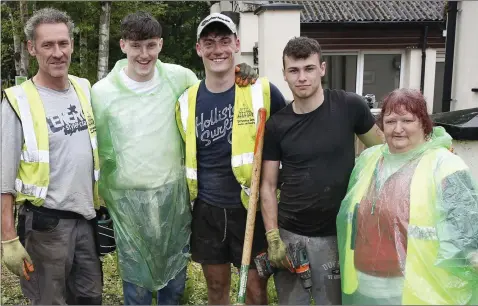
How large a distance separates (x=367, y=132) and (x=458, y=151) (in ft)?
3.04

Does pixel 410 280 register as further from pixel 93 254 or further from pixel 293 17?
pixel 293 17

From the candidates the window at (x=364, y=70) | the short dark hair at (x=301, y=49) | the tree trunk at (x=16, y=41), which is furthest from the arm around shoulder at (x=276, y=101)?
the window at (x=364, y=70)

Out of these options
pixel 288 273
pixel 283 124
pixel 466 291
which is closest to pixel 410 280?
pixel 466 291

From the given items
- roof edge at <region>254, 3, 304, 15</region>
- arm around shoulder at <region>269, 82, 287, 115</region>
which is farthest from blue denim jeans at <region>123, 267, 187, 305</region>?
roof edge at <region>254, 3, 304, 15</region>

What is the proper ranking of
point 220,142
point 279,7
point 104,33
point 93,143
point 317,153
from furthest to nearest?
point 104,33, point 279,7, point 220,142, point 93,143, point 317,153

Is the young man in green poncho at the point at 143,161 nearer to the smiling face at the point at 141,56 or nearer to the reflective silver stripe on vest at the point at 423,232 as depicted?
the smiling face at the point at 141,56

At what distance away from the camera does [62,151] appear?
2.72 m

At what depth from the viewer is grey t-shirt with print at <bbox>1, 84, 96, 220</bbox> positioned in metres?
2.61

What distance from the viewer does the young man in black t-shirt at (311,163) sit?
2.62 metres

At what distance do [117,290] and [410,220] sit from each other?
2727 mm

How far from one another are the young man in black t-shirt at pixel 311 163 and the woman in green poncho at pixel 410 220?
0.14 meters

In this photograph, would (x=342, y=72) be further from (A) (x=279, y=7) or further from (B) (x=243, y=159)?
(B) (x=243, y=159)

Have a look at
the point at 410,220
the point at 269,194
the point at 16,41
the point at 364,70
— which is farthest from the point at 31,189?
the point at 364,70

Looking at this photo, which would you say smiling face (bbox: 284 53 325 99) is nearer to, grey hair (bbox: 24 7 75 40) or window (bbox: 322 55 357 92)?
grey hair (bbox: 24 7 75 40)
